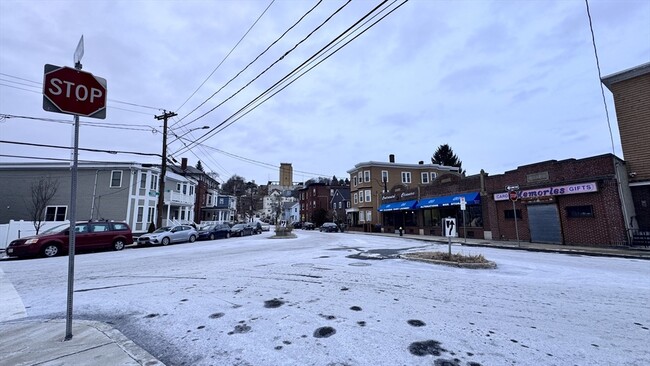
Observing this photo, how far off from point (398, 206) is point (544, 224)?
1758cm

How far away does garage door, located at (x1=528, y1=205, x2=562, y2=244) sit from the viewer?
20203 mm

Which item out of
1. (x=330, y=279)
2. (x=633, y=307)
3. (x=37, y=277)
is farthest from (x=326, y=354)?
(x=37, y=277)

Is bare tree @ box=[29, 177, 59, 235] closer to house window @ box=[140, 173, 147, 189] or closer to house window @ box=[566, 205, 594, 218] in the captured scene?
house window @ box=[140, 173, 147, 189]

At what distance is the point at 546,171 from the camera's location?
21.1 meters

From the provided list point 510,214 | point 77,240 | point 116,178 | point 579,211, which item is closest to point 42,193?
point 116,178

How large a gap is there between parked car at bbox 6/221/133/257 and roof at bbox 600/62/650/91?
3236 centimetres

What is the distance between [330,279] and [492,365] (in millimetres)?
5072

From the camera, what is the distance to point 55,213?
2795 centimetres

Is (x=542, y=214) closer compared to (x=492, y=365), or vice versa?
(x=492, y=365)

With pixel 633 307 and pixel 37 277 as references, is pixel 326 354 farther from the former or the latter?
Answer: pixel 37 277

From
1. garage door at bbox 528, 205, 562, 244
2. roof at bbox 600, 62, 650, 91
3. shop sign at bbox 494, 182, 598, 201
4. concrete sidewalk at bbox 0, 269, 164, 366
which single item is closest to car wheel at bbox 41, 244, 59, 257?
concrete sidewalk at bbox 0, 269, 164, 366

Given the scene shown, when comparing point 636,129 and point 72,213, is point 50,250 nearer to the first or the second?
point 72,213

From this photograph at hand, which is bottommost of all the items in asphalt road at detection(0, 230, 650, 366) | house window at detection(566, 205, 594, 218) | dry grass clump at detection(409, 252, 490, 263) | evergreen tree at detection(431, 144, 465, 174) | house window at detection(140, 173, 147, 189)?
asphalt road at detection(0, 230, 650, 366)

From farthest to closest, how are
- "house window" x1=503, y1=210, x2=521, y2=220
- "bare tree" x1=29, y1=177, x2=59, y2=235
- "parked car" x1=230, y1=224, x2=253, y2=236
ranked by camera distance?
1. "parked car" x1=230, y1=224, x2=253, y2=236
2. "bare tree" x1=29, y1=177, x2=59, y2=235
3. "house window" x1=503, y1=210, x2=521, y2=220
